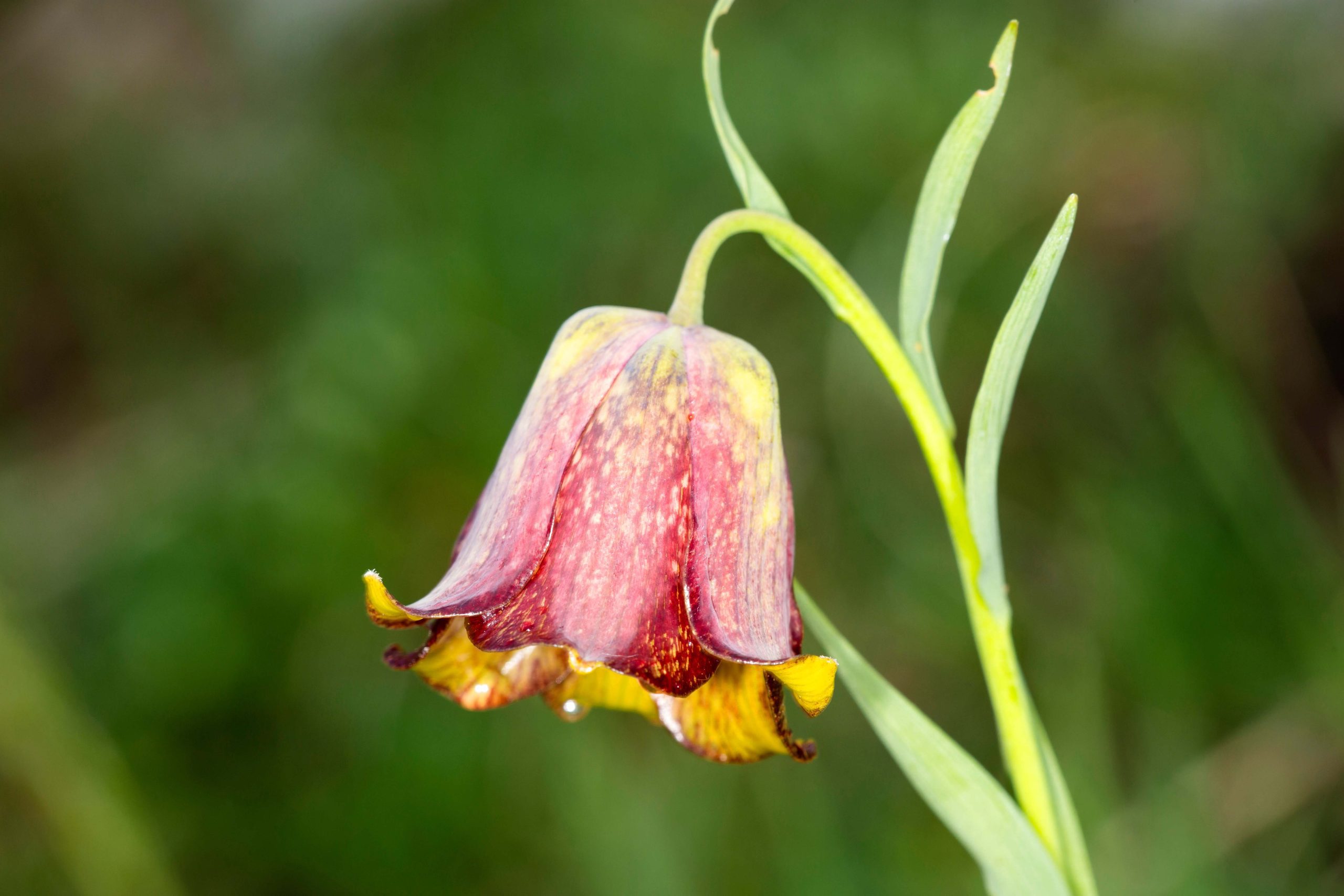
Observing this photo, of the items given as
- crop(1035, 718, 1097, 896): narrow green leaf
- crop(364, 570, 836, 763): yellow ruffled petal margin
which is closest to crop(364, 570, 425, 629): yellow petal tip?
crop(364, 570, 836, 763): yellow ruffled petal margin

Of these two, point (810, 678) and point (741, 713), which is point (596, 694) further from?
point (810, 678)

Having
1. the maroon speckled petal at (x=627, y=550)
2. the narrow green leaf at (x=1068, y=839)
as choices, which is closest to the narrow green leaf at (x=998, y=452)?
the narrow green leaf at (x=1068, y=839)

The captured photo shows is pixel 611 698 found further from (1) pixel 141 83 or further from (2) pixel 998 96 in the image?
(1) pixel 141 83

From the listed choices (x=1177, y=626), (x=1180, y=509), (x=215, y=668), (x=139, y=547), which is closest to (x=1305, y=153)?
(x=1180, y=509)

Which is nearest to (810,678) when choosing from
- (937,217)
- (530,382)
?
(937,217)

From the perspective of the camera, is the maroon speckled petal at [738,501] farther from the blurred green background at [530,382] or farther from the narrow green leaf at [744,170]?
the blurred green background at [530,382]

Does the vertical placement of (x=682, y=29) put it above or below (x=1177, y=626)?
above
